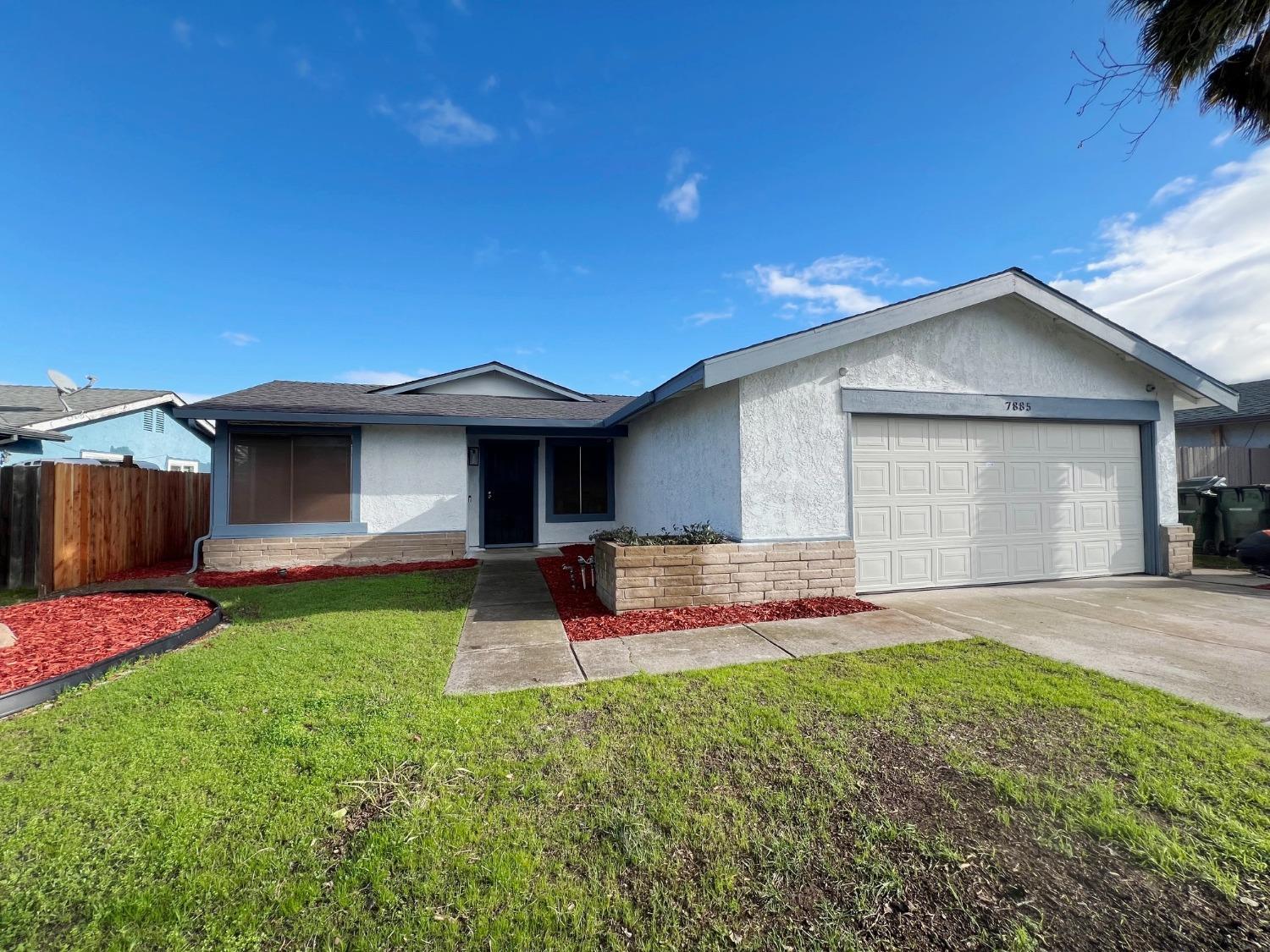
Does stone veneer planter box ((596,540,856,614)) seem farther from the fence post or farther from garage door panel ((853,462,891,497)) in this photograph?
the fence post

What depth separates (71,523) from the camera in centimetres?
763

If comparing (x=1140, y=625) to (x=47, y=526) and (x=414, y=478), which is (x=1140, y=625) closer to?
(x=414, y=478)

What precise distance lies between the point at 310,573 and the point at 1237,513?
17.6 meters

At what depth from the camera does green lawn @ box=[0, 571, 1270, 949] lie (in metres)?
1.71

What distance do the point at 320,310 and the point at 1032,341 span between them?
17.2 meters

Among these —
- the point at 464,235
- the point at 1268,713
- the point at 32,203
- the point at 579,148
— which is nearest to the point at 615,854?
the point at 1268,713

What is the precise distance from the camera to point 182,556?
10680 millimetres

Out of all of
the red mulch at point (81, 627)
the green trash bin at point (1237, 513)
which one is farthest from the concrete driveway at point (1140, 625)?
the red mulch at point (81, 627)

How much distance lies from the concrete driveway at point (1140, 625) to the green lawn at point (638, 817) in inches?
23.5

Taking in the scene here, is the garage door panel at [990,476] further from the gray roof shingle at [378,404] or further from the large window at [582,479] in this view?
the large window at [582,479]

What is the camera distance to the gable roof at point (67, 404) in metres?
13.3

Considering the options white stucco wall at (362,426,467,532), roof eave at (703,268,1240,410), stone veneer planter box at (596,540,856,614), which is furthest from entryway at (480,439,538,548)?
roof eave at (703,268,1240,410)

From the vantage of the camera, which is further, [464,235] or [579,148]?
[464,235]

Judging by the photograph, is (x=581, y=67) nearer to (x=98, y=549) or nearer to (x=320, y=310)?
(x=320, y=310)
